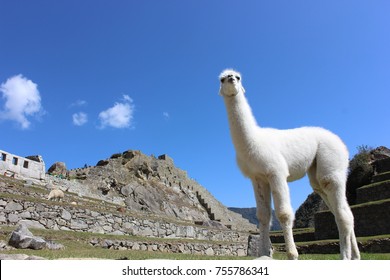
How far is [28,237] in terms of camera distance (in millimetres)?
9133

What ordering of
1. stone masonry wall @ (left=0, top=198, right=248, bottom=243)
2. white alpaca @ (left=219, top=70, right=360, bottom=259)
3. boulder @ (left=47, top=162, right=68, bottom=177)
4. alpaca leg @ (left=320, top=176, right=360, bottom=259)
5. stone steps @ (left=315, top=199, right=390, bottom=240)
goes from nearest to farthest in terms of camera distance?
white alpaca @ (left=219, top=70, right=360, bottom=259)
alpaca leg @ (left=320, top=176, right=360, bottom=259)
stone masonry wall @ (left=0, top=198, right=248, bottom=243)
stone steps @ (left=315, top=199, right=390, bottom=240)
boulder @ (left=47, top=162, right=68, bottom=177)

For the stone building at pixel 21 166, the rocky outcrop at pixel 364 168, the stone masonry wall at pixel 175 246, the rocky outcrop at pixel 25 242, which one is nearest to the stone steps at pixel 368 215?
the rocky outcrop at pixel 364 168

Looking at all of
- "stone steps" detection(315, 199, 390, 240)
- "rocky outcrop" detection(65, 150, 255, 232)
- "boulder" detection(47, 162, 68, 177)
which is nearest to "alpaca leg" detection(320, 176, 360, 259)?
"stone steps" detection(315, 199, 390, 240)

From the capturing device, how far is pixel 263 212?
5.54m

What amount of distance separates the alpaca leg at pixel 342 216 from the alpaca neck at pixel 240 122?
151cm

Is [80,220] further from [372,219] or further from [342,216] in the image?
[342,216]

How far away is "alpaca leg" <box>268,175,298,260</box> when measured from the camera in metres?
5.07

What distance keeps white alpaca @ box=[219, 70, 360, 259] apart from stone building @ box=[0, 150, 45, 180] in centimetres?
2243

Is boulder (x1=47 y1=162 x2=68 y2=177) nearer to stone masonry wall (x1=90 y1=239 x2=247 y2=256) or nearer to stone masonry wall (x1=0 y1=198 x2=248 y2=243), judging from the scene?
stone masonry wall (x1=0 y1=198 x2=248 y2=243)

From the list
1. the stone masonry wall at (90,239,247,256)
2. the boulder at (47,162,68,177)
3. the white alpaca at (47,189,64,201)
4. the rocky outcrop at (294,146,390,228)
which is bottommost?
the stone masonry wall at (90,239,247,256)

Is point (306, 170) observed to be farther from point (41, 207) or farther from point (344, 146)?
point (41, 207)
